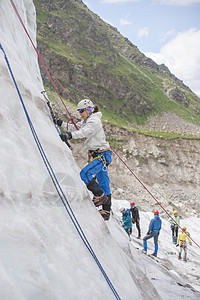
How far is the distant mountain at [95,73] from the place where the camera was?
4209 centimetres

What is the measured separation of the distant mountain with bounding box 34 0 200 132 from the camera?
42094 millimetres

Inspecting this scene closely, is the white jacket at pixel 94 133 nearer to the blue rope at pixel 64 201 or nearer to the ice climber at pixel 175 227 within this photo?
the blue rope at pixel 64 201

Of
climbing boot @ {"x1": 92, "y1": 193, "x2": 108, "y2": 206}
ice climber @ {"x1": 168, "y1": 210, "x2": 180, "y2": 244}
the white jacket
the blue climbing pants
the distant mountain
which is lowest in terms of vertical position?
ice climber @ {"x1": 168, "y1": 210, "x2": 180, "y2": 244}

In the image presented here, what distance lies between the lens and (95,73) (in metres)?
46.8

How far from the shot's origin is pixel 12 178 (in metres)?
2.89

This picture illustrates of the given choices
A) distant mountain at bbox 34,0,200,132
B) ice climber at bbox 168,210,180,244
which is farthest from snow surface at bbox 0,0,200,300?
distant mountain at bbox 34,0,200,132

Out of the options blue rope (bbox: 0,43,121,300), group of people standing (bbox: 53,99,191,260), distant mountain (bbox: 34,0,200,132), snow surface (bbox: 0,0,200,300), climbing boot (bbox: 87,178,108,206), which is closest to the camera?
snow surface (bbox: 0,0,200,300)

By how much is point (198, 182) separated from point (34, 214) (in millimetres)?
25732

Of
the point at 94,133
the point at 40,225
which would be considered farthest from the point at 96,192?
the point at 40,225

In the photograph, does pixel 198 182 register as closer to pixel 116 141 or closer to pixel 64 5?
pixel 116 141

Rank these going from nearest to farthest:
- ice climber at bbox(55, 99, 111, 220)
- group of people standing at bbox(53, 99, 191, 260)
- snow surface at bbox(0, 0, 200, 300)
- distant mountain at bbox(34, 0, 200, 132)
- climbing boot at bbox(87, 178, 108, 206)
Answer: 1. snow surface at bbox(0, 0, 200, 300)
2. group of people standing at bbox(53, 99, 191, 260)
3. ice climber at bbox(55, 99, 111, 220)
4. climbing boot at bbox(87, 178, 108, 206)
5. distant mountain at bbox(34, 0, 200, 132)

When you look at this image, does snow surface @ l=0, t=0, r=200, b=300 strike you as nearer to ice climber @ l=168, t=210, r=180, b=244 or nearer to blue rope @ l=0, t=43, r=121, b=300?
blue rope @ l=0, t=43, r=121, b=300

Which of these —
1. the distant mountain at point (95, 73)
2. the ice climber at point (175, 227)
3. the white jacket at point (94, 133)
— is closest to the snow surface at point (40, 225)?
the white jacket at point (94, 133)

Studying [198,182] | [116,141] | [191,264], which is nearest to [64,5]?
[116,141]
